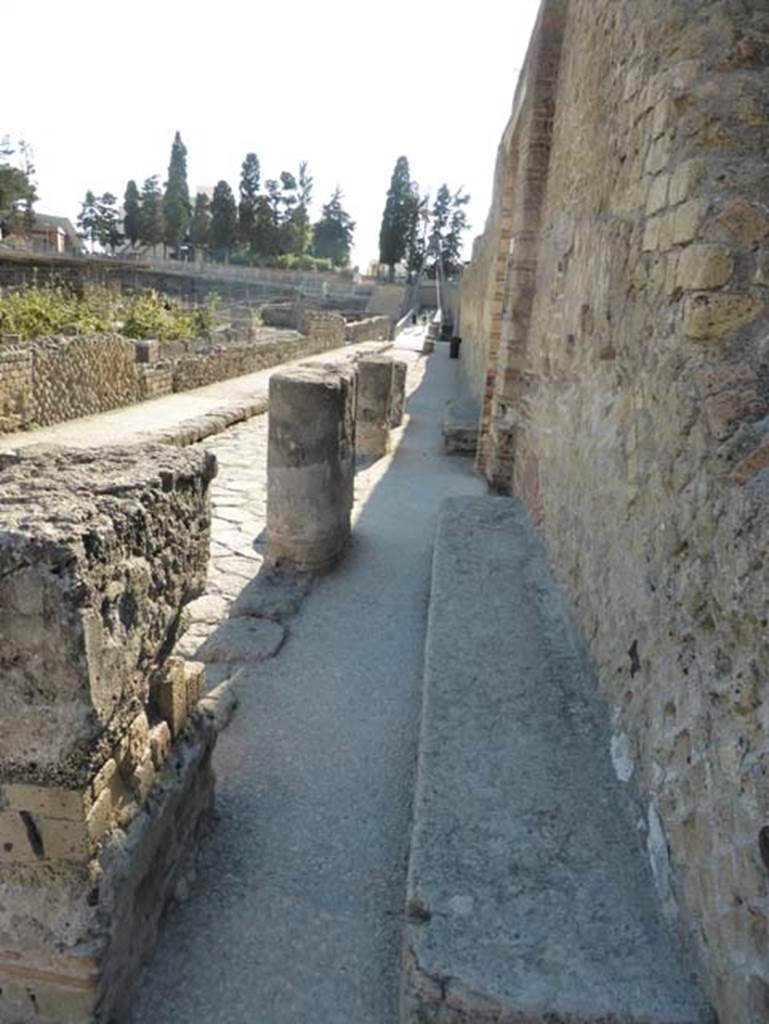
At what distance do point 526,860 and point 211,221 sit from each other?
6787 centimetres

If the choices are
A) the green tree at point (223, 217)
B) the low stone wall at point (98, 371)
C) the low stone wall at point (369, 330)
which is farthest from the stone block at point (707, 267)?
the green tree at point (223, 217)

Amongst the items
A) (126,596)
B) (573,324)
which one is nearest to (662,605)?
(126,596)

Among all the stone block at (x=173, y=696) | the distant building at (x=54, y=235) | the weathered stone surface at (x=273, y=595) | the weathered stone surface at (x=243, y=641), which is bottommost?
the weathered stone surface at (x=243, y=641)

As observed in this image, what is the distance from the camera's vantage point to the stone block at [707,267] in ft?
7.09

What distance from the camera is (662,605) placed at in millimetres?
2189

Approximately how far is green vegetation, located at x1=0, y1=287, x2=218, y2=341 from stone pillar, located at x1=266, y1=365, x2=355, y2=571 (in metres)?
8.31

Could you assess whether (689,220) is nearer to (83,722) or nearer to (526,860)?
(526,860)

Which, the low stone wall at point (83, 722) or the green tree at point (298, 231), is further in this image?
the green tree at point (298, 231)

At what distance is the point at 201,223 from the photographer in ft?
213

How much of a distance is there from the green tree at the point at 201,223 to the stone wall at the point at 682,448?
67240mm

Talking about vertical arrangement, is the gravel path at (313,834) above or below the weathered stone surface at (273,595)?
below

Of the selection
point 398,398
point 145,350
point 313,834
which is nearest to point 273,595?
point 313,834

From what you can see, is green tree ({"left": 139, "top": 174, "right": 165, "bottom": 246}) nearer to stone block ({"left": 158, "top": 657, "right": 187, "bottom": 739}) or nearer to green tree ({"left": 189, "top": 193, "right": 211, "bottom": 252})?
green tree ({"left": 189, "top": 193, "right": 211, "bottom": 252})

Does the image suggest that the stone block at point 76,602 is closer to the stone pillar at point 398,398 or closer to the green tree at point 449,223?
the stone pillar at point 398,398
